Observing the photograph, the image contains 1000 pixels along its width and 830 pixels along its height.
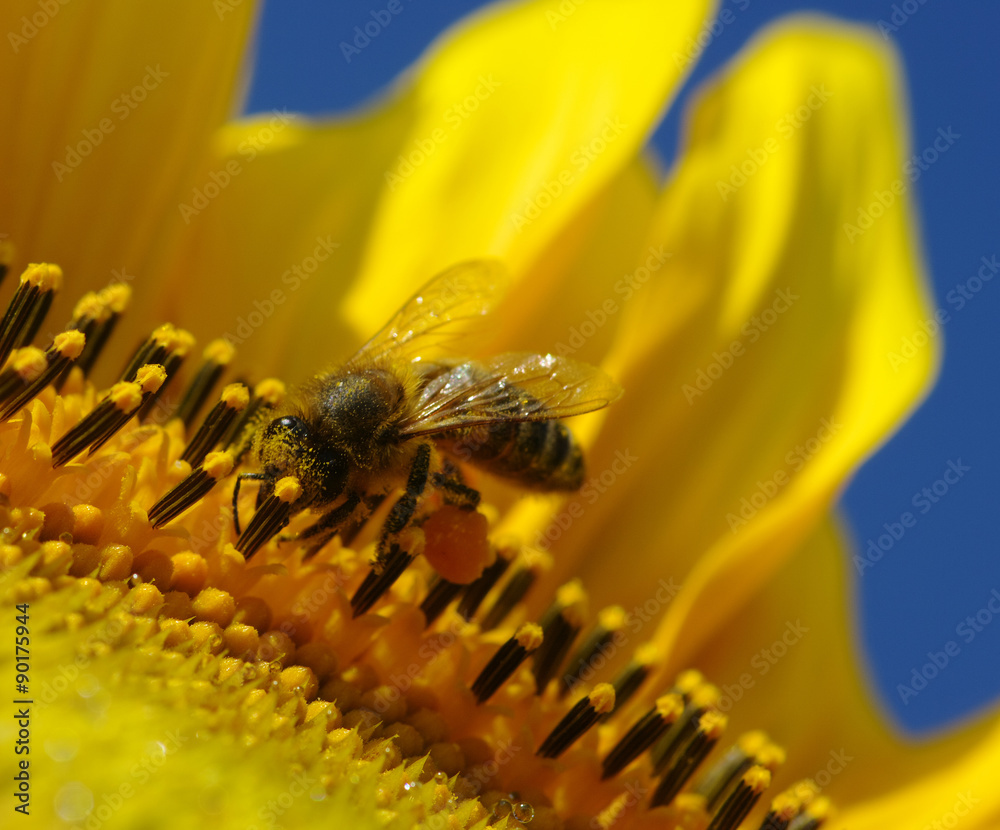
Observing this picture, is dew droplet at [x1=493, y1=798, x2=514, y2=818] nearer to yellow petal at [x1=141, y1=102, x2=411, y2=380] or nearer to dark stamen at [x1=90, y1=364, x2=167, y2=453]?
dark stamen at [x1=90, y1=364, x2=167, y2=453]

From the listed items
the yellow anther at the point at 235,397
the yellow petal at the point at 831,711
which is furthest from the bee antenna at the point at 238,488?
the yellow petal at the point at 831,711

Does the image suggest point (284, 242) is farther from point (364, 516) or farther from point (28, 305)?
point (364, 516)

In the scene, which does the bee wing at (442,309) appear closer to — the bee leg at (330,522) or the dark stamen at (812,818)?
the bee leg at (330,522)

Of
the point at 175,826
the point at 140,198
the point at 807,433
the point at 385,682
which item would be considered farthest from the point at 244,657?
the point at 807,433

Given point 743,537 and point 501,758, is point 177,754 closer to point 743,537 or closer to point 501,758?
point 501,758

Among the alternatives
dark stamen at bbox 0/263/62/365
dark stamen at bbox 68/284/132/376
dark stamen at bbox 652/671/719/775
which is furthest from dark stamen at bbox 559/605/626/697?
dark stamen at bbox 0/263/62/365

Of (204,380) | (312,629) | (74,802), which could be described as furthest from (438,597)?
(74,802)
